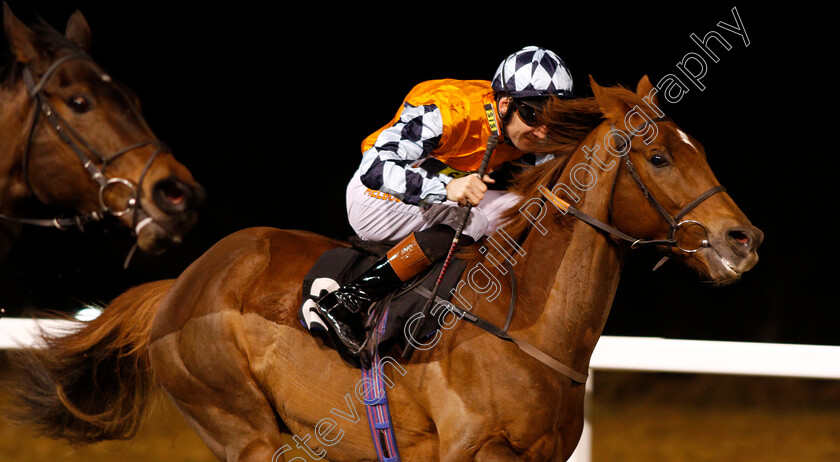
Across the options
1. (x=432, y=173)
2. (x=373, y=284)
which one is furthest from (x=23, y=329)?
(x=432, y=173)

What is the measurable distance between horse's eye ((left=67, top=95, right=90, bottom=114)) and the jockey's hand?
1.10m

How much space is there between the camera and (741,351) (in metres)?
3.25

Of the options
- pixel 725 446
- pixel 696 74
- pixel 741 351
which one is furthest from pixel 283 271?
pixel 696 74

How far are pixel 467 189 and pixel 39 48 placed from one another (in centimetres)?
125

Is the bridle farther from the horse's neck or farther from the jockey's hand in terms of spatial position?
the horse's neck

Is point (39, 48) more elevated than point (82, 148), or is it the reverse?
point (39, 48)

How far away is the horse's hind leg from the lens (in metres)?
2.91

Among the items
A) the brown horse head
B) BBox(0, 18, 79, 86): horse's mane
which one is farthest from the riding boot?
BBox(0, 18, 79, 86): horse's mane

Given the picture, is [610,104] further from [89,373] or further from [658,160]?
[89,373]

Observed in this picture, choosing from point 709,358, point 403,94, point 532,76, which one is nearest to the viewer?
point 532,76

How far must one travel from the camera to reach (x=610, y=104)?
2514 millimetres

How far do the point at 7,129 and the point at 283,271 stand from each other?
123cm

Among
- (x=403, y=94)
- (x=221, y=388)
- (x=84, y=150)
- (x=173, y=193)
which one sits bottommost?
(x=403, y=94)

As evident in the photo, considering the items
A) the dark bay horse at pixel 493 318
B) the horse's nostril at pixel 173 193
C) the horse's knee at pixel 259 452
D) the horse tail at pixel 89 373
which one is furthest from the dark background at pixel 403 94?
the horse's nostril at pixel 173 193
